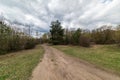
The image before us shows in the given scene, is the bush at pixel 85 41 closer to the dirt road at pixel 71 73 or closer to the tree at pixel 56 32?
the tree at pixel 56 32

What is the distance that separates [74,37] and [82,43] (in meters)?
7.08

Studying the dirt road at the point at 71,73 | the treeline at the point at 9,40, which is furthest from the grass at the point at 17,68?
the treeline at the point at 9,40

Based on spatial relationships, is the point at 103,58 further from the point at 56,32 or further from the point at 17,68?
the point at 56,32

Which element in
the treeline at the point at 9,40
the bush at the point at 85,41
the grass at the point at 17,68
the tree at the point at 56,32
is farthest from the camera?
the tree at the point at 56,32

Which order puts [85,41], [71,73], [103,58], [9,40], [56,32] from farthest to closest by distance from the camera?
[56,32], [85,41], [9,40], [103,58], [71,73]

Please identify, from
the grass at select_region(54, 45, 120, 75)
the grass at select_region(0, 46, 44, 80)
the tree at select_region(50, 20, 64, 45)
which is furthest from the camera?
the tree at select_region(50, 20, 64, 45)

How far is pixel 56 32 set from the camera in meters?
53.0

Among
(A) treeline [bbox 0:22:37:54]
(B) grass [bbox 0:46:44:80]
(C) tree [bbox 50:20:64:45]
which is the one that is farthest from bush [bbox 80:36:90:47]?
(B) grass [bbox 0:46:44:80]

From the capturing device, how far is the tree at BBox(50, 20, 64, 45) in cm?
5266

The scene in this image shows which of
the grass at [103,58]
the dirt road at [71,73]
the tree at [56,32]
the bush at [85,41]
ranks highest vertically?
the tree at [56,32]

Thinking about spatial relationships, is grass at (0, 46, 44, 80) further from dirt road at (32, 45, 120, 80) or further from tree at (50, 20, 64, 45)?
tree at (50, 20, 64, 45)

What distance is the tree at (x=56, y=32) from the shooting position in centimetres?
5266

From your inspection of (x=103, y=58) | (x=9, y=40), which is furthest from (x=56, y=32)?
(x=103, y=58)

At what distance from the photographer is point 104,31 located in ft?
177
